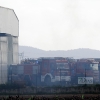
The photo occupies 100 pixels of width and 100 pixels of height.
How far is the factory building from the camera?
59344mm

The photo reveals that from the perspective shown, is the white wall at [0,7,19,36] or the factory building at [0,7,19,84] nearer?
the factory building at [0,7,19,84]

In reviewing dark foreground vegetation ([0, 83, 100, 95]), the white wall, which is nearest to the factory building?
the white wall

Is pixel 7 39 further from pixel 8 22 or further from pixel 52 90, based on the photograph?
pixel 52 90

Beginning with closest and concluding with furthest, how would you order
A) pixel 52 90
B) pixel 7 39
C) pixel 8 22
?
pixel 52 90 < pixel 7 39 < pixel 8 22

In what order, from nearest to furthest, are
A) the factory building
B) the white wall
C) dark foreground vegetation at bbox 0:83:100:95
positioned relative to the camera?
dark foreground vegetation at bbox 0:83:100:95 → the factory building → the white wall

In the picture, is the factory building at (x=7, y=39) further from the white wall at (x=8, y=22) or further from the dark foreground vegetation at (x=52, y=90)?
the dark foreground vegetation at (x=52, y=90)

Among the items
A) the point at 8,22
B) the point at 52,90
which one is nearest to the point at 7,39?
the point at 8,22

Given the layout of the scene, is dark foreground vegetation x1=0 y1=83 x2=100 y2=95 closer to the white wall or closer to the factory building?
the factory building

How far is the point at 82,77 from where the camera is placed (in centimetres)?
5203

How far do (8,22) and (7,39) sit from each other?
9.85 ft

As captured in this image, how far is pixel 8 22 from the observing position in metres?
64.9

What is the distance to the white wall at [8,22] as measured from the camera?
205ft

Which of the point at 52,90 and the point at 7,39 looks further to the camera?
the point at 7,39

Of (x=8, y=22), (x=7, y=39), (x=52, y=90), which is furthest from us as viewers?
(x=8, y=22)
